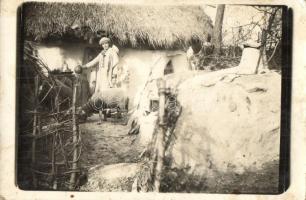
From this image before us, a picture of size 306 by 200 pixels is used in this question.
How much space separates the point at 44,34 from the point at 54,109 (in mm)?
407

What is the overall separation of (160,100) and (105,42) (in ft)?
1.42

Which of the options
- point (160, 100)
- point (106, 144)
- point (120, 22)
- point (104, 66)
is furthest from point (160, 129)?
point (120, 22)

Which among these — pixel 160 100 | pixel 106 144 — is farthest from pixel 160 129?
pixel 106 144

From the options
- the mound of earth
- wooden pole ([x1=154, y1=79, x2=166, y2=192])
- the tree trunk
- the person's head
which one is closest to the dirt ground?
wooden pole ([x1=154, y1=79, x2=166, y2=192])

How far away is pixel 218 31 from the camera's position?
2.48m

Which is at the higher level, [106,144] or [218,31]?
[218,31]

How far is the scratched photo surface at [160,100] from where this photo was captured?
2.46m

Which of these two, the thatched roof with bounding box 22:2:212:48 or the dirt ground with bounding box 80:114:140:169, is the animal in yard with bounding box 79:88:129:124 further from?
the thatched roof with bounding box 22:2:212:48

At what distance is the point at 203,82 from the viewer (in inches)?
97.9

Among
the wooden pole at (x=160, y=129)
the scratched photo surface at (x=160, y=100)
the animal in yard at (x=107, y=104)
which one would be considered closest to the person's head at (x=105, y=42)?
the scratched photo surface at (x=160, y=100)

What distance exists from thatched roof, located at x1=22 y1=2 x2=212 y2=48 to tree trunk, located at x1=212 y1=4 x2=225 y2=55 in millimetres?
41

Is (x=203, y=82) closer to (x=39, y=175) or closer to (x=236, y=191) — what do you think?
(x=236, y=191)

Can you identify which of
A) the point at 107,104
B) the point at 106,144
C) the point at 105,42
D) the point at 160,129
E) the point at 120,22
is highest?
the point at 120,22

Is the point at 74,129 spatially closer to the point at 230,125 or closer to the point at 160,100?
the point at 160,100
